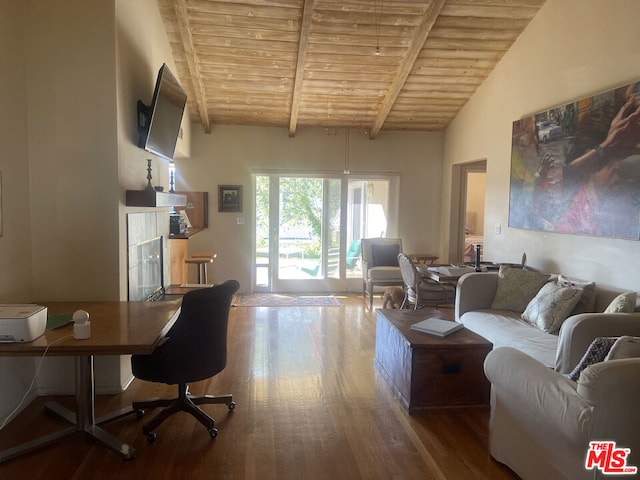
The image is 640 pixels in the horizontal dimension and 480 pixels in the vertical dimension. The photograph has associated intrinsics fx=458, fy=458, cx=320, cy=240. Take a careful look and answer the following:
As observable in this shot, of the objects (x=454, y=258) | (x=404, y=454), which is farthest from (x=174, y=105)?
(x=454, y=258)

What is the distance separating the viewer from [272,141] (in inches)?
273

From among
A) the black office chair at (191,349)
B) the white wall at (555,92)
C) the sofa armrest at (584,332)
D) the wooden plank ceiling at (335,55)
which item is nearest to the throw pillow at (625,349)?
the sofa armrest at (584,332)

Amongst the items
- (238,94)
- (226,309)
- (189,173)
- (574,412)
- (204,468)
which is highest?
(238,94)

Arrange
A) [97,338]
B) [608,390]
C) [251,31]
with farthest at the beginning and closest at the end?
[251,31] < [97,338] < [608,390]

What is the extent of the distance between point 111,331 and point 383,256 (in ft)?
15.5

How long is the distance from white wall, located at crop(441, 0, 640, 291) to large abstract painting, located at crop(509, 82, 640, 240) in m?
0.12

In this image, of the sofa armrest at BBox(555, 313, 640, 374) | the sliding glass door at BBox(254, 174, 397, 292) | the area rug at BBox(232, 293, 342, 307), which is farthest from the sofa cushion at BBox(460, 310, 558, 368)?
the sliding glass door at BBox(254, 174, 397, 292)

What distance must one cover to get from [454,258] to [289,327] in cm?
317

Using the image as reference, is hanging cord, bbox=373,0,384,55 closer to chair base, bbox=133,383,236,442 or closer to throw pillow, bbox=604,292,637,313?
throw pillow, bbox=604,292,637,313

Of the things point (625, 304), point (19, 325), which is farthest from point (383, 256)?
point (19, 325)

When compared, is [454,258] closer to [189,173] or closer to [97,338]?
[189,173]

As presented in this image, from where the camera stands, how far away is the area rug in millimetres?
6293

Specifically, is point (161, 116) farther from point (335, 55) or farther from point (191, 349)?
point (335, 55)

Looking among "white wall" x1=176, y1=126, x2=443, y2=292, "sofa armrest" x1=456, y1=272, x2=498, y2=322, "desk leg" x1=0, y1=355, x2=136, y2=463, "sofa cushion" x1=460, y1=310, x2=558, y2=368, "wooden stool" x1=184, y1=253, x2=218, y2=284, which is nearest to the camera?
"desk leg" x1=0, y1=355, x2=136, y2=463
